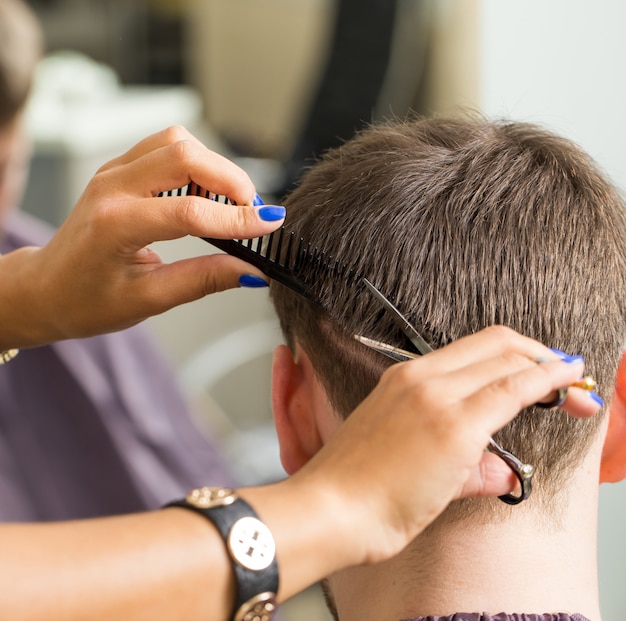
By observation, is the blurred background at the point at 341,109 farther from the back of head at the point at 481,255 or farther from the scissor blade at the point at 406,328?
the scissor blade at the point at 406,328

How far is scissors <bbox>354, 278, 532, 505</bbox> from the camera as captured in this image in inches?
21.5

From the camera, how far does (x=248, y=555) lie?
0.44m

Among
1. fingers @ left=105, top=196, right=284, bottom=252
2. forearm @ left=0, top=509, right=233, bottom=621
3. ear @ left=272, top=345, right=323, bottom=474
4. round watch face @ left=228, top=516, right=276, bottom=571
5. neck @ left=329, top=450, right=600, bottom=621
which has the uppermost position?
fingers @ left=105, top=196, right=284, bottom=252

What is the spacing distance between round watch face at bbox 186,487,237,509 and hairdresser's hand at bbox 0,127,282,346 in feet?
0.66

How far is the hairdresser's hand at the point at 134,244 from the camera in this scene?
0.61 metres

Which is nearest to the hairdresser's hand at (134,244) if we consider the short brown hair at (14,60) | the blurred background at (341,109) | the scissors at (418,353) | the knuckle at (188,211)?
the knuckle at (188,211)

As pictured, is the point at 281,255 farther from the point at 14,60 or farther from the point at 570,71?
the point at 570,71

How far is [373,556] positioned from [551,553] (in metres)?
0.25

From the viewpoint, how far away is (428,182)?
68cm

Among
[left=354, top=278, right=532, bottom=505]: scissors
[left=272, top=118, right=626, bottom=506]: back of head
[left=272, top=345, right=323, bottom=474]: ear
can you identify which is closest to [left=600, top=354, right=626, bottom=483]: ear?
[left=272, top=118, right=626, bottom=506]: back of head

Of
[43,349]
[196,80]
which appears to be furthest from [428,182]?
[196,80]

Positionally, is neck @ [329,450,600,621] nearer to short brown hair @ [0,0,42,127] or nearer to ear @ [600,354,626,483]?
ear @ [600,354,626,483]

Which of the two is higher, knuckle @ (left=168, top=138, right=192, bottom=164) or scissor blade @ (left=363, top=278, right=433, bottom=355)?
knuckle @ (left=168, top=138, right=192, bottom=164)

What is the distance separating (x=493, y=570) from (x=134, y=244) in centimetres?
37
